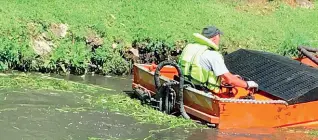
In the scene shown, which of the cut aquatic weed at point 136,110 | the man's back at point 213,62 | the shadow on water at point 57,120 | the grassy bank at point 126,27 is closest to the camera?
the shadow on water at point 57,120

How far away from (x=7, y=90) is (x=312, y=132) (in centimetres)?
527

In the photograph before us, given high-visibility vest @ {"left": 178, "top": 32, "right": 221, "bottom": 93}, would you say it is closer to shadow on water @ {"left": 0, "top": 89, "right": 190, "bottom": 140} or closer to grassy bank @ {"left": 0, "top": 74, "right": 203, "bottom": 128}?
grassy bank @ {"left": 0, "top": 74, "right": 203, "bottom": 128}

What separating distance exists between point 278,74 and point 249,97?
1.20 meters

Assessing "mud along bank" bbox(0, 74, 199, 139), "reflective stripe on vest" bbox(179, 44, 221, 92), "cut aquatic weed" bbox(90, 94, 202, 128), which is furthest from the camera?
"reflective stripe on vest" bbox(179, 44, 221, 92)

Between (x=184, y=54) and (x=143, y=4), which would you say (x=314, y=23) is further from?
(x=184, y=54)

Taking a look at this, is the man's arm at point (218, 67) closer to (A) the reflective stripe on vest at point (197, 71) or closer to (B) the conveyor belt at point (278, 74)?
(A) the reflective stripe on vest at point (197, 71)

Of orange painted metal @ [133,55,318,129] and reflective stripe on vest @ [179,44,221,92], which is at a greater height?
reflective stripe on vest @ [179,44,221,92]

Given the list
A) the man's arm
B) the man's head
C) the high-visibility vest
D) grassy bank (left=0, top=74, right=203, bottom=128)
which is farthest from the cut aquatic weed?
the man's head

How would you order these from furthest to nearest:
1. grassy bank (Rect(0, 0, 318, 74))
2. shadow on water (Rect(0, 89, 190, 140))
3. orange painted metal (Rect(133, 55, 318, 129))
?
grassy bank (Rect(0, 0, 318, 74)) → orange painted metal (Rect(133, 55, 318, 129)) → shadow on water (Rect(0, 89, 190, 140))

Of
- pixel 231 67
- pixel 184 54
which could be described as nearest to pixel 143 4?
pixel 231 67

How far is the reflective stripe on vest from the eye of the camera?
1044 cm

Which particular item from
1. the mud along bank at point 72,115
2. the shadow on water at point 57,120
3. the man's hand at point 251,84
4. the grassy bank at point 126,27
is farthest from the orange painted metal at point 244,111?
the grassy bank at point 126,27

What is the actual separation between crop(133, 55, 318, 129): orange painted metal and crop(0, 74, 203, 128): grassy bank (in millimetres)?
344

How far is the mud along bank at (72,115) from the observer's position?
29.8 feet
